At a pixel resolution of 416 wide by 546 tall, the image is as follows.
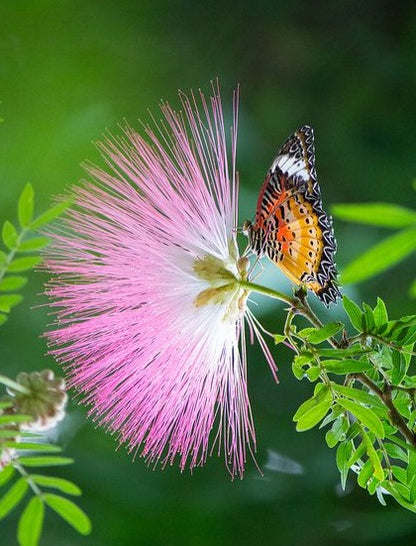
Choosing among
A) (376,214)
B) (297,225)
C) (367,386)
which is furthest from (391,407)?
(376,214)

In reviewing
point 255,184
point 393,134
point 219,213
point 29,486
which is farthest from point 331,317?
point 29,486

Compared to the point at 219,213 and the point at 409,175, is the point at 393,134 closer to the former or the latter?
the point at 409,175

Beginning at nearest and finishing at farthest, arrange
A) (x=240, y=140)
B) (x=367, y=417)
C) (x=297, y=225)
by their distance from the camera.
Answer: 1. (x=367, y=417)
2. (x=297, y=225)
3. (x=240, y=140)

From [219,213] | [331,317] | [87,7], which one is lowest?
[331,317]

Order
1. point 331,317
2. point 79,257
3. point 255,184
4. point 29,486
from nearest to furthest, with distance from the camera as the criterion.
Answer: point 29,486, point 79,257, point 331,317, point 255,184

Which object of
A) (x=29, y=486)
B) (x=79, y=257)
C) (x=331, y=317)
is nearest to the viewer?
(x=29, y=486)

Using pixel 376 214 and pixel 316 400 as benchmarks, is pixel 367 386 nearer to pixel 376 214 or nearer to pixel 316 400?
pixel 316 400

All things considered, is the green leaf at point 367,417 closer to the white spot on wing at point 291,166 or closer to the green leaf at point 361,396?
the green leaf at point 361,396
